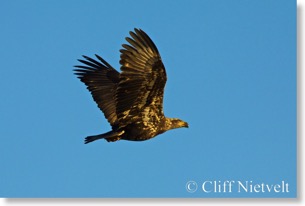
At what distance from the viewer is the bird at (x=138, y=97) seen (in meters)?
10.8

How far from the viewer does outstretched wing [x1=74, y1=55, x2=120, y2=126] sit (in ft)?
43.1

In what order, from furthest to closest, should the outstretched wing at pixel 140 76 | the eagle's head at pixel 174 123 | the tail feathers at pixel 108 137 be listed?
the eagle's head at pixel 174 123 → the tail feathers at pixel 108 137 → the outstretched wing at pixel 140 76

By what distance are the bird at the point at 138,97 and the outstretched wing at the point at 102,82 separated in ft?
0.08

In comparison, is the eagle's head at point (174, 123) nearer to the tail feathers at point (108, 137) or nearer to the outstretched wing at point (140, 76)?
the outstretched wing at point (140, 76)

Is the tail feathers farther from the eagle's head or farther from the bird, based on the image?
the eagle's head

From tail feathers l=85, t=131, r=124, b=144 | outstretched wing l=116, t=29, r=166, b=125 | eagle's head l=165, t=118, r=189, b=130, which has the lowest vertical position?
tail feathers l=85, t=131, r=124, b=144

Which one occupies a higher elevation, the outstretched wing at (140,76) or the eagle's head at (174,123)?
the outstretched wing at (140,76)

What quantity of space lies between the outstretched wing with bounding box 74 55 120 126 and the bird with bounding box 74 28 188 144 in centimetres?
2

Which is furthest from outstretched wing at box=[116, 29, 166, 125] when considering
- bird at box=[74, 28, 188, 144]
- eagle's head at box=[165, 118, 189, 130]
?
eagle's head at box=[165, 118, 189, 130]

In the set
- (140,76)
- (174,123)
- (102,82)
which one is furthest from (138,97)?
(102,82)

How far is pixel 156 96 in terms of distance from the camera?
11.3 metres

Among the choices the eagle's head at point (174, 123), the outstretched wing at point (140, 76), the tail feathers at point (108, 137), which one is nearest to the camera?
the outstretched wing at point (140, 76)

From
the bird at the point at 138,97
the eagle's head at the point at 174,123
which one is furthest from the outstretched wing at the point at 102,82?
the eagle's head at the point at 174,123

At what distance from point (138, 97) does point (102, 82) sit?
8.01ft
